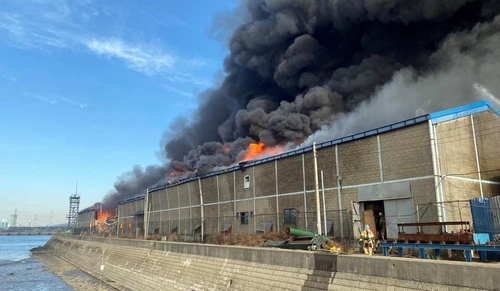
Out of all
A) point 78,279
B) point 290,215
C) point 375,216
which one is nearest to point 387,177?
point 375,216

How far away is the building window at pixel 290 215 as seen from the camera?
2975 cm

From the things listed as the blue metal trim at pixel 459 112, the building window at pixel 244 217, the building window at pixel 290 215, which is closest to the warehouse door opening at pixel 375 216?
the building window at pixel 290 215

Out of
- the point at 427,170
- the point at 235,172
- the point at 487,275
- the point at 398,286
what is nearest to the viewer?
the point at 487,275

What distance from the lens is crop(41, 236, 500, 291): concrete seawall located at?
10.9 m

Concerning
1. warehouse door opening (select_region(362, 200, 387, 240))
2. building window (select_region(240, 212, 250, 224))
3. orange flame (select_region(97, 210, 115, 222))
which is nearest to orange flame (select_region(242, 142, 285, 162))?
building window (select_region(240, 212, 250, 224))

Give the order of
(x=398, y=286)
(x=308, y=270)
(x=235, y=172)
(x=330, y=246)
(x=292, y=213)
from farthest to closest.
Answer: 1. (x=235, y=172)
2. (x=292, y=213)
3. (x=330, y=246)
4. (x=308, y=270)
5. (x=398, y=286)

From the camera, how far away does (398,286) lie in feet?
39.1

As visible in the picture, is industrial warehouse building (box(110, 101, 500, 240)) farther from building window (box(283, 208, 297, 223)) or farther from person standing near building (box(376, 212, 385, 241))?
person standing near building (box(376, 212, 385, 241))

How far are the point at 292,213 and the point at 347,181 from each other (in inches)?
232

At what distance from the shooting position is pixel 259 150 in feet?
189

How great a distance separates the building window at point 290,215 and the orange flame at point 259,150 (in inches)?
979

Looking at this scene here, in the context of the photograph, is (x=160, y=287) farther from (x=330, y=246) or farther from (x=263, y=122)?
(x=263, y=122)

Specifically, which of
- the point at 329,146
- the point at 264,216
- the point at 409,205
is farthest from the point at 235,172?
the point at 409,205

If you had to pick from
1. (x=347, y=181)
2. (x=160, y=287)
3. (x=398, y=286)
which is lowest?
(x=160, y=287)
